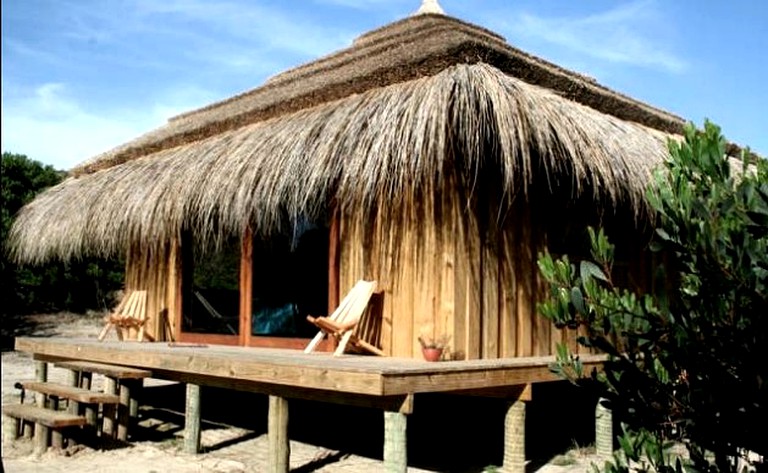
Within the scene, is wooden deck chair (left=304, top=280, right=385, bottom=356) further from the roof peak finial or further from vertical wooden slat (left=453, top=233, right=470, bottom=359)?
the roof peak finial

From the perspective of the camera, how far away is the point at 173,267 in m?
7.77

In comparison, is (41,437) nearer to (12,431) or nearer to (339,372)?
(12,431)

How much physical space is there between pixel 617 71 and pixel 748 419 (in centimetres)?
1078

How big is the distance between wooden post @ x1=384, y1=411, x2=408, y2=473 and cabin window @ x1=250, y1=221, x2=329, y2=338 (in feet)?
7.39

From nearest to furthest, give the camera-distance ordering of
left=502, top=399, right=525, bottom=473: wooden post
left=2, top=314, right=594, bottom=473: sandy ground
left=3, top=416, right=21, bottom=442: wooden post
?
left=502, top=399, right=525, bottom=473: wooden post → left=2, top=314, right=594, bottom=473: sandy ground → left=3, top=416, right=21, bottom=442: wooden post

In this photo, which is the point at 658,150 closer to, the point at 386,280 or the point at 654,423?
the point at 386,280

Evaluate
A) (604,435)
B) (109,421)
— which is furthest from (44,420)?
(604,435)

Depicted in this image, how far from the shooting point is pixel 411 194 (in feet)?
17.5

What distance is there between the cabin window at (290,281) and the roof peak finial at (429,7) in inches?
137

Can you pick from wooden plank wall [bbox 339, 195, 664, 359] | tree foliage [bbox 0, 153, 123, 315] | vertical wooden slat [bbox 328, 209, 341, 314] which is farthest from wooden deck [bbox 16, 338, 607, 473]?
tree foliage [bbox 0, 153, 123, 315]

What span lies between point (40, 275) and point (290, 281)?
8.49 meters

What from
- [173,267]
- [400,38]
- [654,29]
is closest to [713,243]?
[654,29]

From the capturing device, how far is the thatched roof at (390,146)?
4781 mm

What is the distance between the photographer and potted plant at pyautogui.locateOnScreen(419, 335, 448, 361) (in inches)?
190
